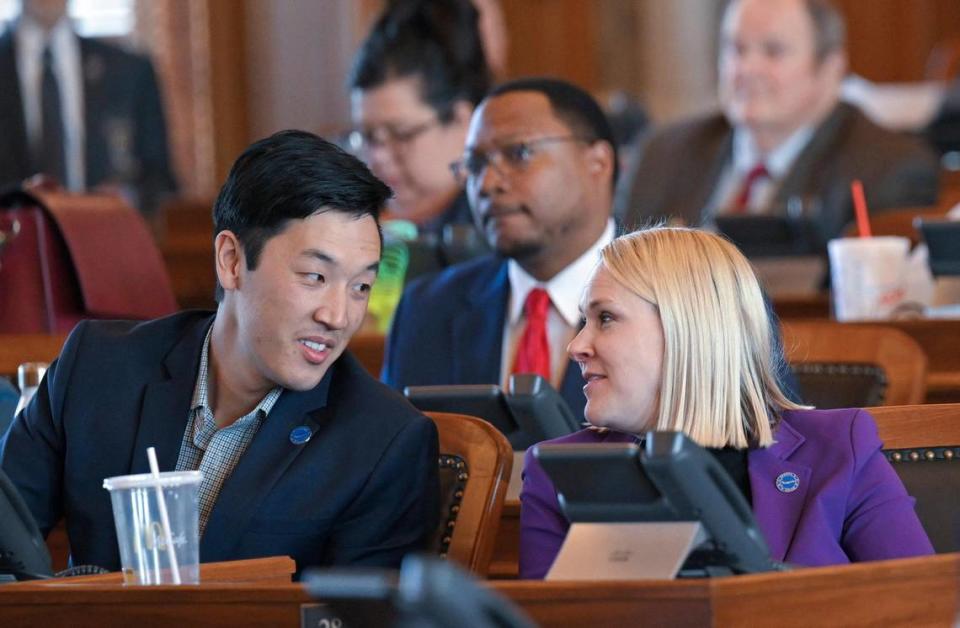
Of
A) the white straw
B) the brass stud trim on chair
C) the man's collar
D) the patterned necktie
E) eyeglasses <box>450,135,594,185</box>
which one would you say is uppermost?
eyeglasses <box>450,135,594,185</box>

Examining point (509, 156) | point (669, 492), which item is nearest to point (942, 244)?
point (509, 156)

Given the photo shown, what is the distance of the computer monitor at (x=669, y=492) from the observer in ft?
5.37

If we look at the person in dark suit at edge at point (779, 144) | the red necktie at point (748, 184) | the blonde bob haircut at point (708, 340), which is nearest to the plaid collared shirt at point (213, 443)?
the blonde bob haircut at point (708, 340)

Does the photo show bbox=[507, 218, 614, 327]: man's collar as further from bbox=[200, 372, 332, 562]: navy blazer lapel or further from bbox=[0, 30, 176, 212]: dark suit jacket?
bbox=[0, 30, 176, 212]: dark suit jacket

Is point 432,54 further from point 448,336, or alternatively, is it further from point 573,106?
point 448,336

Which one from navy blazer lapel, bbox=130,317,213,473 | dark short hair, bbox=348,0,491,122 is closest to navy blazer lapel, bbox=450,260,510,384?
navy blazer lapel, bbox=130,317,213,473

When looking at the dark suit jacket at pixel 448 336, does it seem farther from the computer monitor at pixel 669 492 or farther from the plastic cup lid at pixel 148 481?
the computer monitor at pixel 669 492

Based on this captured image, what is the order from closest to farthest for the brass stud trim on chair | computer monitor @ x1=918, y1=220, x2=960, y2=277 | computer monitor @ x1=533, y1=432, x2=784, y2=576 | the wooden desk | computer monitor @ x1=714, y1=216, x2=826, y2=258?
the wooden desk
computer monitor @ x1=533, y1=432, x2=784, y2=576
the brass stud trim on chair
computer monitor @ x1=918, y1=220, x2=960, y2=277
computer monitor @ x1=714, y1=216, x2=826, y2=258

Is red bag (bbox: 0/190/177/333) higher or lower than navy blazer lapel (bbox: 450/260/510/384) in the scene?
higher

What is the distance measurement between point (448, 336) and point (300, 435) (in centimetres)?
101

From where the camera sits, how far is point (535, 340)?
3.25 m

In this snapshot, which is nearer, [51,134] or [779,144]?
[779,144]

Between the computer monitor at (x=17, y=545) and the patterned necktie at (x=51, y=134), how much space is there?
505 centimetres

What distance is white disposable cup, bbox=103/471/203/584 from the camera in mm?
1831
